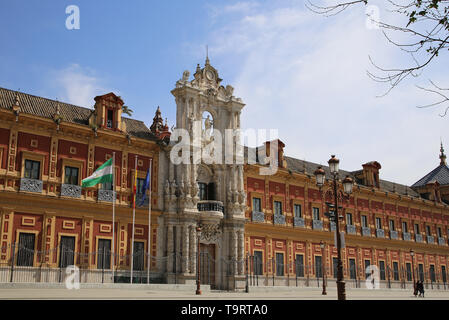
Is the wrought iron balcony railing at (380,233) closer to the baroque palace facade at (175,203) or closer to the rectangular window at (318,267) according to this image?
the baroque palace facade at (175,203)

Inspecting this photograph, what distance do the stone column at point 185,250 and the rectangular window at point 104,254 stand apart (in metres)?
4.33

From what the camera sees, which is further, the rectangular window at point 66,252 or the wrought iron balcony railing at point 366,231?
the wrought iron balcony railing at point 366,231

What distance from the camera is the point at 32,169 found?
958 inches

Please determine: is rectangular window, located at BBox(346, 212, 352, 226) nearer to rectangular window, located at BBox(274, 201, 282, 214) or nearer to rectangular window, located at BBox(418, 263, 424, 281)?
rectangular window, located at BBox(274, 201, 282, 214)

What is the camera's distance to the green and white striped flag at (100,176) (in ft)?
79.1

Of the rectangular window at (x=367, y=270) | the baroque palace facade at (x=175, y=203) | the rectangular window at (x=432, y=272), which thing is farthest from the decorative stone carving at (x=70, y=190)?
the rectangular window at (x=432, y=272)

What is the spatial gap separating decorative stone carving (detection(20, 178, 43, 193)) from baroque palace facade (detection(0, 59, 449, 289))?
49 mm

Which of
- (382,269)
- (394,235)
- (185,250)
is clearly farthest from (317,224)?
(185,250)

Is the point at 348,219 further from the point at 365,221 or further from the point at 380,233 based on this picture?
the point at 380,233

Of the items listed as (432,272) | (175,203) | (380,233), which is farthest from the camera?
(432,272)

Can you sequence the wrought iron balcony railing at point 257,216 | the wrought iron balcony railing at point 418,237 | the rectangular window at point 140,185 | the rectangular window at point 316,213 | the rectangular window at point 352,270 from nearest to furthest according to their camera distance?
1. the rectangular window at point 140,185
2. the wrought iron balcony railing at point 257,216
3. the rectangular window at point 316,213
4. the rectangular window at point 352,270
5. the wrought iron balcony railing at point 418,237

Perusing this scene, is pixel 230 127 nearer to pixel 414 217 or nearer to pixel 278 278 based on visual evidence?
pixel 278 278

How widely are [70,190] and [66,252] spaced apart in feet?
10.5
